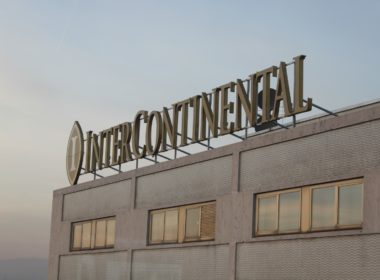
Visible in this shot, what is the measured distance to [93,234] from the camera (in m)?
36.7

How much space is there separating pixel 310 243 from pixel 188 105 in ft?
33.3

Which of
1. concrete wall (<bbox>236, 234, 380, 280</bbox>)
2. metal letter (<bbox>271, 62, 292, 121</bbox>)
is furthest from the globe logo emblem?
metal letter (<bbox>271, 62, 292, 121</bbox>)

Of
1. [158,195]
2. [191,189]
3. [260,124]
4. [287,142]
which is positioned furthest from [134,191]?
[287,142]

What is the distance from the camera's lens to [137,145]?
34.7 m

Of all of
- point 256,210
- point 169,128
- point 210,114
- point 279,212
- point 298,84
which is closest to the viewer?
point 279,212

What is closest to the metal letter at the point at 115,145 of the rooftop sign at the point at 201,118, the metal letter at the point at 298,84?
the rooftop sign at the point at 201,118

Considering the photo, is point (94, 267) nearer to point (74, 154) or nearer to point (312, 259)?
point (74, 154)

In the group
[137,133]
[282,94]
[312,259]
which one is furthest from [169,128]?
[312,259]

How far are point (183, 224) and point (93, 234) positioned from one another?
28.0ft

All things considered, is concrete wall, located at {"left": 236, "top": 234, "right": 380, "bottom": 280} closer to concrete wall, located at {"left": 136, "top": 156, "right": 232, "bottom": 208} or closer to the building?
the building

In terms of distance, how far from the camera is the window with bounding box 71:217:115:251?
34875mm

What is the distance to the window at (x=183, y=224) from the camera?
28.0 meters

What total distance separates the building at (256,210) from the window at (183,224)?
4 centimetres

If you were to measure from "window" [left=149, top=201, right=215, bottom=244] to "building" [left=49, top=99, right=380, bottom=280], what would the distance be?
4 cm
